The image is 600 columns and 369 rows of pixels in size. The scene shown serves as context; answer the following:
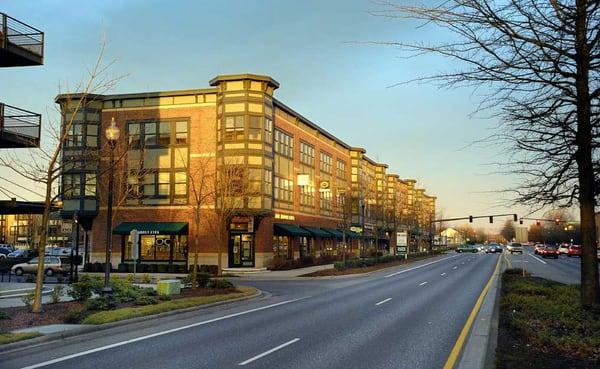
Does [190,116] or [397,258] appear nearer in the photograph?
[190,116]

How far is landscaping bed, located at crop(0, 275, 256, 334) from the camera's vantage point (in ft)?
45.0

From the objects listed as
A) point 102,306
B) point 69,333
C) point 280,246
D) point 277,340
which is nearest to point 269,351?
point 277,340

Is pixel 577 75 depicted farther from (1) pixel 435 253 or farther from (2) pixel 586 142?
(1) pixel 435 253

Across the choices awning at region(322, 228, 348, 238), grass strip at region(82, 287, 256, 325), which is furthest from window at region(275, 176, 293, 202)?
grass strip at region(82, 287, 256, 325)

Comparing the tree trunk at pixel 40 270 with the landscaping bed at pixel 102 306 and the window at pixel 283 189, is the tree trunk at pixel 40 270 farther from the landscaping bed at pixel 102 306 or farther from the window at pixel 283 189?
the window at pixel 283 189

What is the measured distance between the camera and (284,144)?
48719 millimetres

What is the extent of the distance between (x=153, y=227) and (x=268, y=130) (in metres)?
12.2

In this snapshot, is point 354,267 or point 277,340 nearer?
point 277,340

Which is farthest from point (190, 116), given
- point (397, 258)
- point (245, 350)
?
point (245, 350)

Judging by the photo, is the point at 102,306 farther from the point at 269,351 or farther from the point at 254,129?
the point at 254,129

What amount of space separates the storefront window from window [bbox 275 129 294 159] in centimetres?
757

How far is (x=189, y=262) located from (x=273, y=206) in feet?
27.2

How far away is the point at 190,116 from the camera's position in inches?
1763

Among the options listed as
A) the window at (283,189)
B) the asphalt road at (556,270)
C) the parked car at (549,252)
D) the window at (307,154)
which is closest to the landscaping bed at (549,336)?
the asphalt road at (556,270)
